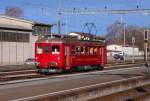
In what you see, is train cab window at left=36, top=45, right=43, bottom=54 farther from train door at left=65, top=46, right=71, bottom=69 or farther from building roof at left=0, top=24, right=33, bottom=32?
building roof at left=0, top=24, right=33, bottom=32

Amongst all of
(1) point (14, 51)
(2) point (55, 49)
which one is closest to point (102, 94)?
(2) point (55, 49)

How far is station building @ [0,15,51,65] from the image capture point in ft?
233

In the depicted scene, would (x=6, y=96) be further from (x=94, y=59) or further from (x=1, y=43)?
(x=1, y=43)

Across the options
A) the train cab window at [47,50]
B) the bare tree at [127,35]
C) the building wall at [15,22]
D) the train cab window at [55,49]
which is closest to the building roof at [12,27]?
the building wall at [15,22]

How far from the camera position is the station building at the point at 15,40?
233 ft

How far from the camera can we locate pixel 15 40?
73.7 meters

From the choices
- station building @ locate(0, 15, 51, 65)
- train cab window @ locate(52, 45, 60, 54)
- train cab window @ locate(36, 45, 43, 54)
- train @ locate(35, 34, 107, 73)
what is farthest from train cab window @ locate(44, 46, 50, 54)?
station building @ locate(0, 15, 51, 65)

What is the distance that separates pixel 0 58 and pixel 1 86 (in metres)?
47.0

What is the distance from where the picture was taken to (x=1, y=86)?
79.5 ft

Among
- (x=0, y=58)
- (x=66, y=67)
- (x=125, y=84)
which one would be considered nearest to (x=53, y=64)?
(x=66, y=67)

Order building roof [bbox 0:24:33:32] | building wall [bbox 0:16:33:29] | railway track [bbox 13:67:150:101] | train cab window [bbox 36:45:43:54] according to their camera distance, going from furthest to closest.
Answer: building wall [bbox 0:16:33:29]
building roof [bbox 0:24:33:32]
train cab window [bbox 36:45:43:54]
railway track [bbox 13:67:150:101]

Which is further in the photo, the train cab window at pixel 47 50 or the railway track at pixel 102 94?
the train cab window at pixel 47 50

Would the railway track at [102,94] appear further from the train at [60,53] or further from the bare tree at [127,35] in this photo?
the bare tree at [127,35]

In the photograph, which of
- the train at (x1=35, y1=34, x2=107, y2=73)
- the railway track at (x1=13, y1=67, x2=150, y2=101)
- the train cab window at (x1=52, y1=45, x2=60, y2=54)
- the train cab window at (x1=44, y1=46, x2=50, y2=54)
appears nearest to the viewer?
the railway track at (x1=13, y1=67, x2=150, y2=101)
